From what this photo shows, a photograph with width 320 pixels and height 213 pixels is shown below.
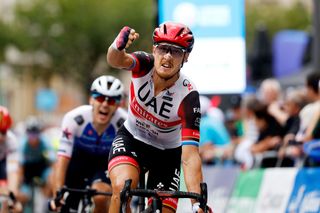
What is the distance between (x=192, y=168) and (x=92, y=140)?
3.78 m

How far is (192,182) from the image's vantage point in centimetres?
875

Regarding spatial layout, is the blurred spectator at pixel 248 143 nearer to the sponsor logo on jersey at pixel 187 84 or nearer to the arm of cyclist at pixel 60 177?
the arm of cyclist at pixel 60 177

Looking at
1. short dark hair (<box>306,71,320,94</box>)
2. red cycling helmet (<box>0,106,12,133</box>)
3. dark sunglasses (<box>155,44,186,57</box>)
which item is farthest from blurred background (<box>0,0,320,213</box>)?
dark sunglasses (<box>155,44,186,57</box>)

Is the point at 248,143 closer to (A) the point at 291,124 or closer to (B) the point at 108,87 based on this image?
(A) the point at 291,124

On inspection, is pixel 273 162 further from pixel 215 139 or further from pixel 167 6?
pixel 167 6

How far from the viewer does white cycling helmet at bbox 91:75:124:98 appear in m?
12.1

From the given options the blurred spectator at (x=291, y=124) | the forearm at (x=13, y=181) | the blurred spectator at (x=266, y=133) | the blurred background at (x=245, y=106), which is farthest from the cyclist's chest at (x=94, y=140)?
the blurred spectator at (x=266, y=133)

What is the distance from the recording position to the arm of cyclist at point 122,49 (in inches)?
348

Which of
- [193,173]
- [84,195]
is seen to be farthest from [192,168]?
[84,195]

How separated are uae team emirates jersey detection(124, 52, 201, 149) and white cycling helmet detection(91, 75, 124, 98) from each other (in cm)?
227

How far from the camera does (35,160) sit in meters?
22.8

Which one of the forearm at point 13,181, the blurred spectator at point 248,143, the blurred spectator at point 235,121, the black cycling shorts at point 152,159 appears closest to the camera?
the black cycling shorts at point 152,159

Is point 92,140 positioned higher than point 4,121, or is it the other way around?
point 4,121

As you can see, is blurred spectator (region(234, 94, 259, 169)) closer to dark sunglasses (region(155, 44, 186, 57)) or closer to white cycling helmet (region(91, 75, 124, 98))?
white cycling helmet (region(91, 75, 124, 98))
